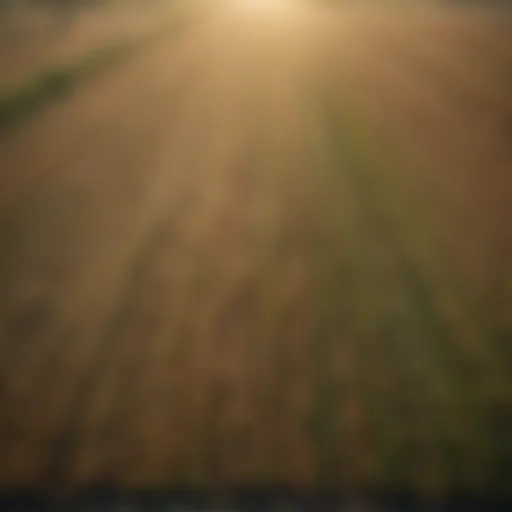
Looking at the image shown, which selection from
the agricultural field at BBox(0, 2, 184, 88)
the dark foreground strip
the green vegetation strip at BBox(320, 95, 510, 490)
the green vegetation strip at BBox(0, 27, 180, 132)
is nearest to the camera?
the dark foreground strip

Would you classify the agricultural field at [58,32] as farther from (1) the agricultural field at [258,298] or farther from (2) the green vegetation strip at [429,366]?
(2) the green vegetation strip at [429,366]

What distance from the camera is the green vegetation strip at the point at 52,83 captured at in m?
16.5

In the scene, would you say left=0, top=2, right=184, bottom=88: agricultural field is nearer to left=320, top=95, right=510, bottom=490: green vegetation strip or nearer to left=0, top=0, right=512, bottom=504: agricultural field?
left=0, top=0, right=512, bottom=504: agricultural field

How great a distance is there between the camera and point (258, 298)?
8859 millimetres

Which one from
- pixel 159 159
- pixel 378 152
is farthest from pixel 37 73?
pixel 378 152

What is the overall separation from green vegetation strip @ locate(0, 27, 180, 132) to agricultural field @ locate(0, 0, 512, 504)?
509 mm

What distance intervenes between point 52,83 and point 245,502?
1608 cm

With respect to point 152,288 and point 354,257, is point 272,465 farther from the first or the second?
point 354,257

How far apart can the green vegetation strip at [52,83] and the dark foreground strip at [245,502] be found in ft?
36.3

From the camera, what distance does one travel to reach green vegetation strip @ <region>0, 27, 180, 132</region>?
16.5 m

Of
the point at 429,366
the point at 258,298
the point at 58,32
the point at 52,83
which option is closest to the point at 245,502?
the point at 429,366

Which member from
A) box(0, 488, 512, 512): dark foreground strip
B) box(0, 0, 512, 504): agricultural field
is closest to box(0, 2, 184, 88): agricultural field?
box(0, 0, 512, 504): agricultural field

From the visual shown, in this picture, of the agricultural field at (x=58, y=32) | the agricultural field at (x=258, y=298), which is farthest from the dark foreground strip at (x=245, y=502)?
the agricultural field at (x=58, y=32)

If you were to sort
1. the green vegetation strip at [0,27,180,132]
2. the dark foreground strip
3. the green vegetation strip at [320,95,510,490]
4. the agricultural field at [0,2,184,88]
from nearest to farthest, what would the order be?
the dark foreground strip < the green vegetation strip at [320,95,510,490] < the green vegetation strip at [0,27,180,132] < the agricultural field at [0,2,184,88]
